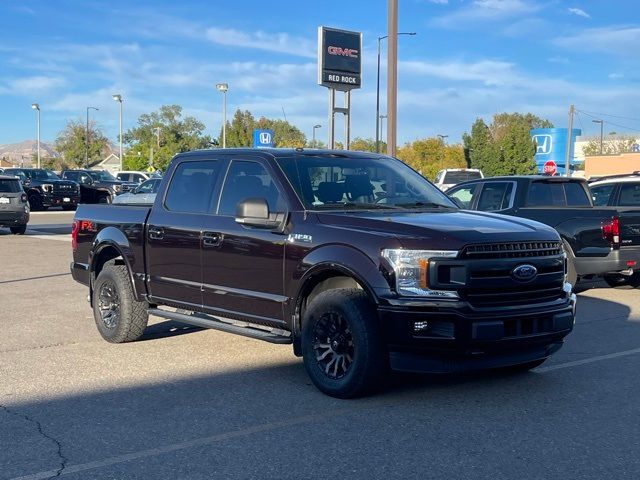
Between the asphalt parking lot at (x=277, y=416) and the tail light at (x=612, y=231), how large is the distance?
2.78m

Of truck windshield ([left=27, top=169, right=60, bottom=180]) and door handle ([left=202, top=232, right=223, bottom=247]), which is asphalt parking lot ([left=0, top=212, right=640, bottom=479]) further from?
truck windshield ([left=27, top=169, right=60, bottom=180])

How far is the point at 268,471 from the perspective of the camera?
452 cm

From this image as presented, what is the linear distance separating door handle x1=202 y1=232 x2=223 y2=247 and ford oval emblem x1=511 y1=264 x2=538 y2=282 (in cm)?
258

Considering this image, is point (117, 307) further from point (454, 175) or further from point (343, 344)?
point (454, 175)

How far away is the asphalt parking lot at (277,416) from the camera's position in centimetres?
462

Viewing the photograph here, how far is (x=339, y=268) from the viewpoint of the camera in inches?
235

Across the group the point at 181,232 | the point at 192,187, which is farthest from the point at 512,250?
the point at 192,187

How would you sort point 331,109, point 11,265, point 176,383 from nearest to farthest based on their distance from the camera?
A: point 176,383, point 11,265, point 331,109

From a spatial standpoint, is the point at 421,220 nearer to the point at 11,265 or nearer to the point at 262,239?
the point at 262,239

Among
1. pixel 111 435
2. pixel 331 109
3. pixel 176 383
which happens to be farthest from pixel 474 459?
pixel 331 109

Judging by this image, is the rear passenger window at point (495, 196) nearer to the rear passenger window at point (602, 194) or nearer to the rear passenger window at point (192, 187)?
the rear passenger window at point (602, 194)

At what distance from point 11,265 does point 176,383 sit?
9.70 metres

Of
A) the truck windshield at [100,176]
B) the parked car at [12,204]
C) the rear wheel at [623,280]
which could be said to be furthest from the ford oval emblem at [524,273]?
the truck windshield at [100,176]

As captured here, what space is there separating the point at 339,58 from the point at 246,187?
13654 millimetres
